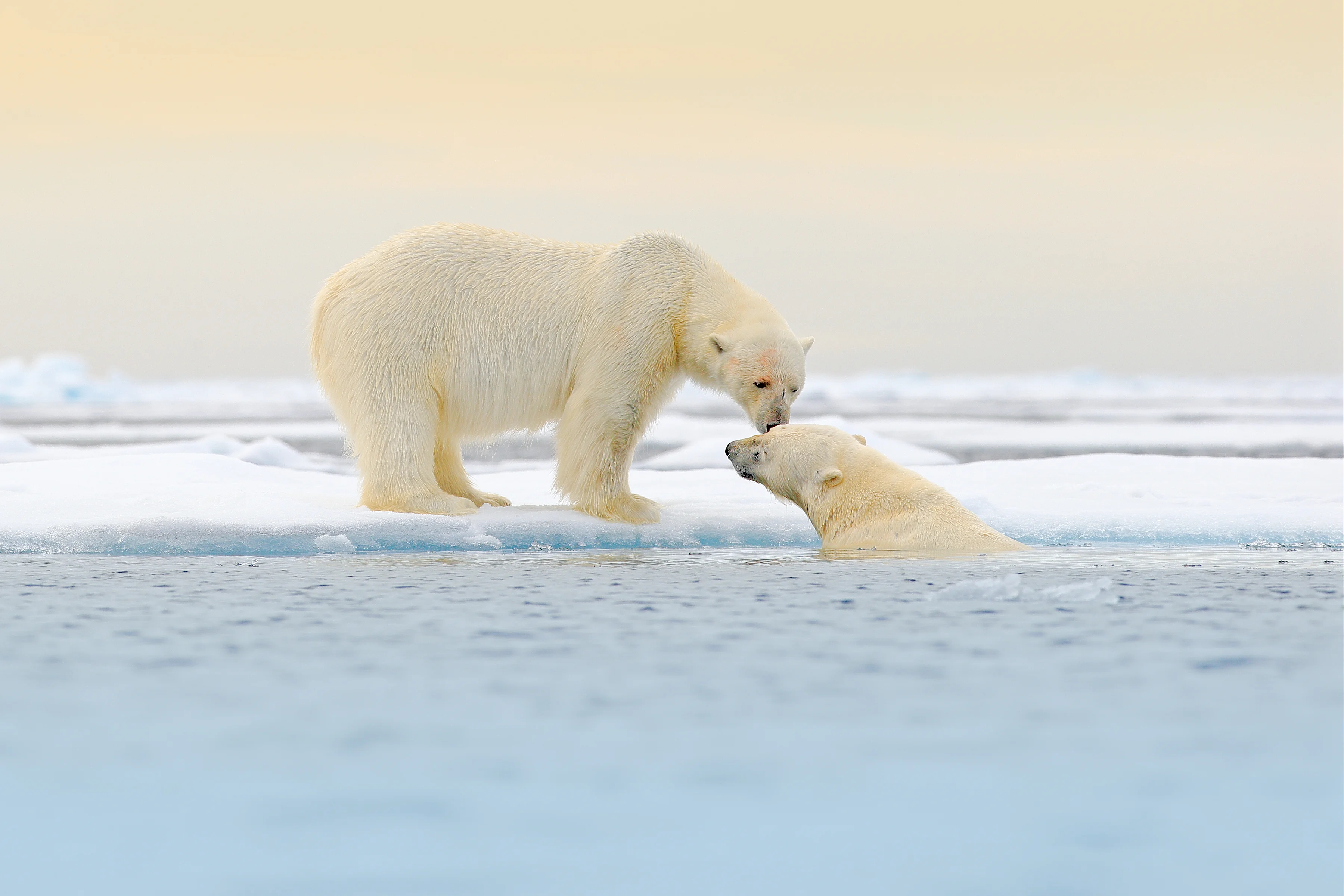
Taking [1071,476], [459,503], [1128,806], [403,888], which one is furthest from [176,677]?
[1071,476]

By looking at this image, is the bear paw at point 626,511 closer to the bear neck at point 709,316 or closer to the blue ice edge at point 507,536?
the blue ice edge at point 507,536

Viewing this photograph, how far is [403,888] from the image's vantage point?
70.3 inches

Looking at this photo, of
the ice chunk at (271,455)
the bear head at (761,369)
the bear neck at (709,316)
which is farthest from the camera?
the ice chunk at (271,455)

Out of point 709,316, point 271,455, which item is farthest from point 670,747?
point 271,455

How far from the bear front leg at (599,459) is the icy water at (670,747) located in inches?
83.5

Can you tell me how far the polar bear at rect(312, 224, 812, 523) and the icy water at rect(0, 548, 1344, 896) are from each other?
6.88 ft

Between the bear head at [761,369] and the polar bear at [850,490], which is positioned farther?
the bear head at [761,369]

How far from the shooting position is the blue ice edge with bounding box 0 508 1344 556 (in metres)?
5.21

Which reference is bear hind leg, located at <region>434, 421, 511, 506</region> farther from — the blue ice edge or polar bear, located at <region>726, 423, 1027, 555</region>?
polar bear, located at <region>726, 423, 1027, 555</region>

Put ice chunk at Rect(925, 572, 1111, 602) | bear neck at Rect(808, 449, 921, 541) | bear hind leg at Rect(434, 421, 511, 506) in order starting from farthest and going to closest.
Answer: bear hind leg at Rect(434, 421, 511, 506)
bear neck at Rect(808, 449, 921, 541)
ice chunk at Rect(925, 572, 1111, 602)

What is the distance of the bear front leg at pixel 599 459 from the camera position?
5.74 metres

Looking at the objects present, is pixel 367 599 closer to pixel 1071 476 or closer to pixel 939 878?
pixel 939 878

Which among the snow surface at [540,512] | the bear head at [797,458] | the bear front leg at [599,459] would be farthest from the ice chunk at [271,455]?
the bear head at [797,458]

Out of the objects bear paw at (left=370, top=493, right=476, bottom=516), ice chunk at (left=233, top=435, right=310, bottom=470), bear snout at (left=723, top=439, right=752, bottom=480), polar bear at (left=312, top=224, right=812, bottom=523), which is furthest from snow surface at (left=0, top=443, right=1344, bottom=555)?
ice chunk at (left=233, top=435, right=310, bottom=470)
